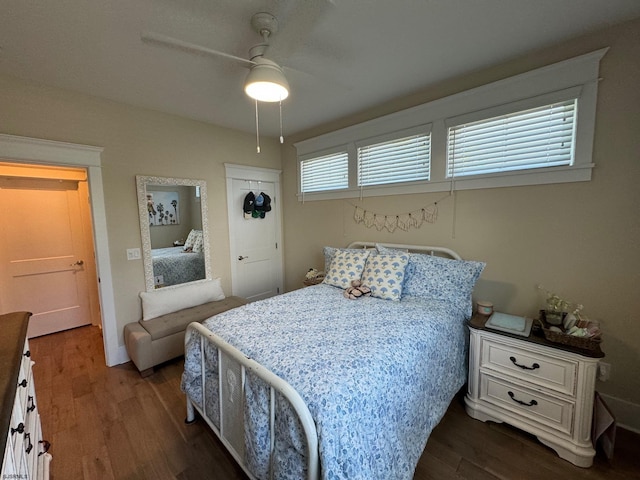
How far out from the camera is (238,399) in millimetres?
1455

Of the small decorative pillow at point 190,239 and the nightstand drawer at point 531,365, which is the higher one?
the small decorative pillow at point 190,239

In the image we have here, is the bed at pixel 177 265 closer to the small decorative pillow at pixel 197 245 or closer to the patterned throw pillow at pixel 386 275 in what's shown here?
the small decorative pillow at pixel 197 245

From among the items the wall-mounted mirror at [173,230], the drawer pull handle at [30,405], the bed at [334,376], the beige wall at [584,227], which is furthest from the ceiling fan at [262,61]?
the drawer pull handle at [30,405]

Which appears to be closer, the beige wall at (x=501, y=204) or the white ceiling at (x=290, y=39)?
the white ceiling at (x=290, y=39)

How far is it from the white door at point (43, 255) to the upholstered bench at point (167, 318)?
1.61m

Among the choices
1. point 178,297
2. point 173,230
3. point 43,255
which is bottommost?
point 178,297

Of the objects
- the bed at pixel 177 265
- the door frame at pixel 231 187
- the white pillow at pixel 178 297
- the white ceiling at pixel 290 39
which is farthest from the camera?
the door frame at pixel 231 187

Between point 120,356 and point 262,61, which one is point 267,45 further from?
point 120,356

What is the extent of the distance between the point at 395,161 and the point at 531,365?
2.08m

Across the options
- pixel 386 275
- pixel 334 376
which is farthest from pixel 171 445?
pixel 386 275

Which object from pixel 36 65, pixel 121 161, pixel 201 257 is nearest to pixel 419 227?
pixel 201 257

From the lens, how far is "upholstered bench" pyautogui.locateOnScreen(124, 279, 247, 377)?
8.19 feet

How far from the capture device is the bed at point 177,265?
2.99 metres

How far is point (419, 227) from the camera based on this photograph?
106 inches
